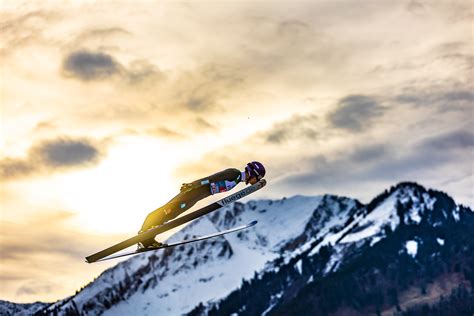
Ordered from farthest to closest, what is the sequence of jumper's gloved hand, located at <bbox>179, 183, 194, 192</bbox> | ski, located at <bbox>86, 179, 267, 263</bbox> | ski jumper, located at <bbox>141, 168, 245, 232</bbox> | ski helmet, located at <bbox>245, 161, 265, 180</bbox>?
ski helmet, located at <bbox>245, 161, 265, 180</bbox>
jumper's gloved hand, located at <bbox>179, 183, 194, 192</bbox>
ski, located at <bbox>86, 179, 267, 263</bbox>
ski jumper, located at <bbox>141, 168, 245, 232</bbox>

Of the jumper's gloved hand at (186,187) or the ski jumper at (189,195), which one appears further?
the jumper's gloved hand at (186,187)

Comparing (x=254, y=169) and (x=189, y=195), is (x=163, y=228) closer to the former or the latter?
(x=189, y=195)

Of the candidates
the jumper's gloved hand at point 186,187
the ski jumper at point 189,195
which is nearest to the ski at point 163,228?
the ski jumper at point 189,195

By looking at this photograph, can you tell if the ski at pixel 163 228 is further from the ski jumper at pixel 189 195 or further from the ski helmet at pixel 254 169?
the ski helmet at pixel 254 169

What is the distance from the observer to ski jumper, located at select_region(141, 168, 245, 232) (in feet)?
213

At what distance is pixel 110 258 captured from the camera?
69500mm

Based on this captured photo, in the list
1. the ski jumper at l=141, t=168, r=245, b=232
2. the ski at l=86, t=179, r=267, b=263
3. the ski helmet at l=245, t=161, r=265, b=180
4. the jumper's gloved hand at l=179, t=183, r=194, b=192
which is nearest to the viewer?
the ski jumper at l=141, t=168, r=245, b=232

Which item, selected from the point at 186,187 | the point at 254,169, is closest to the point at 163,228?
the point at 186,187

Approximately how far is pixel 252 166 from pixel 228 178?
3.28 m

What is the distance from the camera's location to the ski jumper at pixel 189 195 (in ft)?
213

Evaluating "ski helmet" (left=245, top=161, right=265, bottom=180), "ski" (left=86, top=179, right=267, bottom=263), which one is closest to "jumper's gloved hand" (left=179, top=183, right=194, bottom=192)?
"ski" (left=86, top=179, right=267, bottom=263)

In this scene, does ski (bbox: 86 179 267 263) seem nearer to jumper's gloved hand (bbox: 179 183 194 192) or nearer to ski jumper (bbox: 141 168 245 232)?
ski jumper (bbox: 141 168 245 232)

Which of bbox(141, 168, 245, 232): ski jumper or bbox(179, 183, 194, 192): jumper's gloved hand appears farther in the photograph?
bbox(179, 183, 194, 192): jumper's gloved hand

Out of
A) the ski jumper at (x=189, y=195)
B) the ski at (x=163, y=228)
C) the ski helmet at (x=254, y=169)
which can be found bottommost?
the ski at (x=163, y=228)
